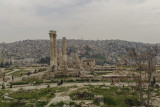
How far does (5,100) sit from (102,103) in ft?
35.2

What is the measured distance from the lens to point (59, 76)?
47.0 meters

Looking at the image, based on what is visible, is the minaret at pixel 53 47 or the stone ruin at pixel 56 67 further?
the minaret at pixel 53 47

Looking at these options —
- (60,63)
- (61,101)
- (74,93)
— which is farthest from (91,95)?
(60,63)

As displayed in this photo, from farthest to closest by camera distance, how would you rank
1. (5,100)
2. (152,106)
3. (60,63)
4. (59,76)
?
1. (60,63)
2. (59,76)
3. (5,100)
4. (152,106)

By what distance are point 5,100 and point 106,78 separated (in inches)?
889

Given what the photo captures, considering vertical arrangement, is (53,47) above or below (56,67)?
above

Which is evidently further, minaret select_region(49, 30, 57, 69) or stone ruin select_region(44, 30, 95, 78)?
minaret select_region(49, 30, 57, 69)

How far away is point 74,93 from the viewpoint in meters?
25.5

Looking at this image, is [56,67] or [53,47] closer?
[56,67]

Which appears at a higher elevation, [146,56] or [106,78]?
[146,56]

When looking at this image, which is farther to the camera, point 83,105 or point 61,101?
point 61,101

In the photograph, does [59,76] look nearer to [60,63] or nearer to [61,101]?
[60,63]

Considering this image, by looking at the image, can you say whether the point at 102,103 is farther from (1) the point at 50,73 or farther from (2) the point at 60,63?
A: (2) the point at 60,63

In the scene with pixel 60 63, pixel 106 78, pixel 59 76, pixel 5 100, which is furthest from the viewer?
pixel 60 63
